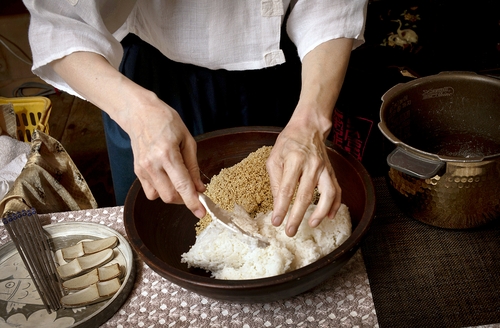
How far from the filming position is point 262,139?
1098 mm

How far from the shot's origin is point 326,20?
104 centimetres

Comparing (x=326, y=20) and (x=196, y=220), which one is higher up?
(x=326, y=20)

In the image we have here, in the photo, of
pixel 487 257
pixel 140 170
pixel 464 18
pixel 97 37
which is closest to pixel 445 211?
pixel 487 257

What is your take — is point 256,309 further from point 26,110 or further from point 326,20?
point 26,110

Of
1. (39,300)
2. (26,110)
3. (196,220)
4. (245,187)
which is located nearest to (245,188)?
(245,187)

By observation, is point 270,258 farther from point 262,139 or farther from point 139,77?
point 139,77

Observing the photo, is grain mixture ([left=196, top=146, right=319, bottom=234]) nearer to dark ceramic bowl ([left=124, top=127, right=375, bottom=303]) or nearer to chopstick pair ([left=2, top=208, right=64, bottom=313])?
dark ceramic bowl ([left=124, top=127, right=375, bottom=303])

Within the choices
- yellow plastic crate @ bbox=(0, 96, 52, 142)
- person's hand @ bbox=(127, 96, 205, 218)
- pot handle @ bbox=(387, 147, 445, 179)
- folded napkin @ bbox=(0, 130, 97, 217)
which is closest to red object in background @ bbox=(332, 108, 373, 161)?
pot handle @ bbox=(387, 147, 445, 179)

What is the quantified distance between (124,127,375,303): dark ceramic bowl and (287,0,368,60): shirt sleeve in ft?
0.74

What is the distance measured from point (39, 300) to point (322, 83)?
2.35 ft

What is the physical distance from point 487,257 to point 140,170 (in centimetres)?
72

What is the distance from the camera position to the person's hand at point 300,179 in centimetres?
82

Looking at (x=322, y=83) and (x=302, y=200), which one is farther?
(x=322, y=83)

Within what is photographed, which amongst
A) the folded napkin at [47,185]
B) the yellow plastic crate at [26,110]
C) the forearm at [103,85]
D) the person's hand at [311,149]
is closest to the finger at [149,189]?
the forearm at [103,85]
